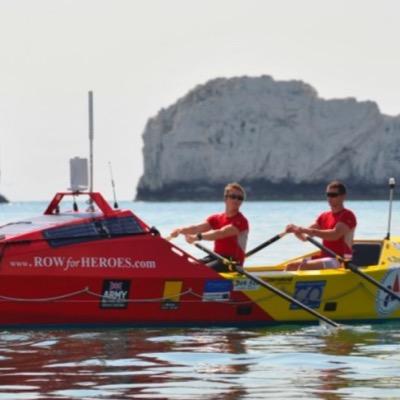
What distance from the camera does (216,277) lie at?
17062 millimetres

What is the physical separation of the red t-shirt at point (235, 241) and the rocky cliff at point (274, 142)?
146842mm

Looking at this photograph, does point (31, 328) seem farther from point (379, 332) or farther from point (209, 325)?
point (379, 332)

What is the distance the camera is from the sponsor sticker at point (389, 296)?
18219mm

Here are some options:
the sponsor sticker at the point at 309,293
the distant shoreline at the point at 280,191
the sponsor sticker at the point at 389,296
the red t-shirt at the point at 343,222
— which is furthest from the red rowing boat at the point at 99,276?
the distant shoreline at the point at 280,191

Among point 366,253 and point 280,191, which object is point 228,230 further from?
point 280,191

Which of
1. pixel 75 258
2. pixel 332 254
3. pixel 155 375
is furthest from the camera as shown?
pixel 332 254

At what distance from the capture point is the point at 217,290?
1711 centimetres

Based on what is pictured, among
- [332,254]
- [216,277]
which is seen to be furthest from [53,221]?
[332,254]

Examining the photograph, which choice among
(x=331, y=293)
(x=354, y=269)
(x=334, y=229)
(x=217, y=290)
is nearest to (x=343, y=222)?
(x=334, y=229)

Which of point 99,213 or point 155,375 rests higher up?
Answer: point 99,213

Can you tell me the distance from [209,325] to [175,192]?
502ft

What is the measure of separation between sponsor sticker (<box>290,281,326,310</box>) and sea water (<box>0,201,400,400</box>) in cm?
30

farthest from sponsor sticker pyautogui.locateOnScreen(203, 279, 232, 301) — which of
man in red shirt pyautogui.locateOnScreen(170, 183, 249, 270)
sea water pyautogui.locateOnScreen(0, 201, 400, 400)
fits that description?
man in red shirt pyautogui.locateOnScreen(170, 183, 249, 270)

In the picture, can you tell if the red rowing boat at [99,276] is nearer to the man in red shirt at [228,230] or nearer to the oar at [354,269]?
the man in red shirt at [228,230]
